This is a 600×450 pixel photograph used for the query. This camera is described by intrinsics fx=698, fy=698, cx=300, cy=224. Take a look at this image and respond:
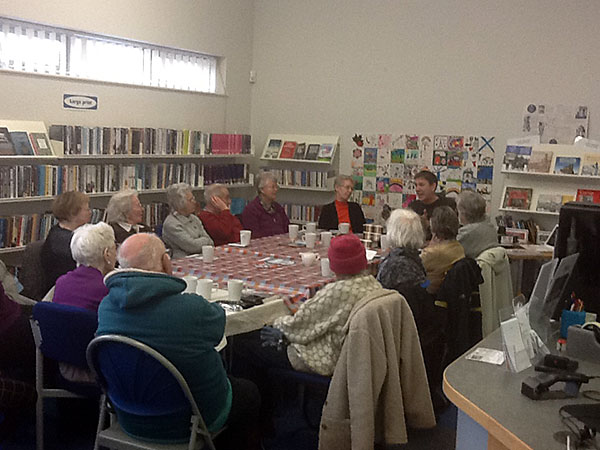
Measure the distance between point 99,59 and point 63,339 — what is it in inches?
165

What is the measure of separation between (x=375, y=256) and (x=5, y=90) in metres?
3.32

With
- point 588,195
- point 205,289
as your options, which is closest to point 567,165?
point 588,195

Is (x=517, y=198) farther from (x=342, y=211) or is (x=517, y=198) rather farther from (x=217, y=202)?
(x=217, y=202)

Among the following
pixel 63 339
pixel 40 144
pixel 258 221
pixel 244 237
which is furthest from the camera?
pixel 258 221

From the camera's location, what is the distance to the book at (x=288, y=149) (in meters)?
8.38

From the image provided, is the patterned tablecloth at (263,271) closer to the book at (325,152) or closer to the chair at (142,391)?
the chair at (142,391)

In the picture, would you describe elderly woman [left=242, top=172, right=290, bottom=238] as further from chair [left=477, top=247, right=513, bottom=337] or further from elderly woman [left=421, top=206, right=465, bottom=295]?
chair [left=477, top=247, right=513, bottom=337]

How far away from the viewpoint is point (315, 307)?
344 centimetres

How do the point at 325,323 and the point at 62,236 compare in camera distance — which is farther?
the point at 62,236

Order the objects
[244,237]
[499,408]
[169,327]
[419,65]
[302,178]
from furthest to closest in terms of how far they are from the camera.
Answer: [302,178] < [419,65] < [244,237] < [169,327] < [499,408]

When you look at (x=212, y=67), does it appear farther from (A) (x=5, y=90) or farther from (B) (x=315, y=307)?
(B) (x=315, y=307)

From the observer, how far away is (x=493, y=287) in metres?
4.70

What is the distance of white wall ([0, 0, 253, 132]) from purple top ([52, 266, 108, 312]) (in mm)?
2897

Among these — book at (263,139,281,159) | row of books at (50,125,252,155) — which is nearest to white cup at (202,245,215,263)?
row of books at (50,125,252,155)
